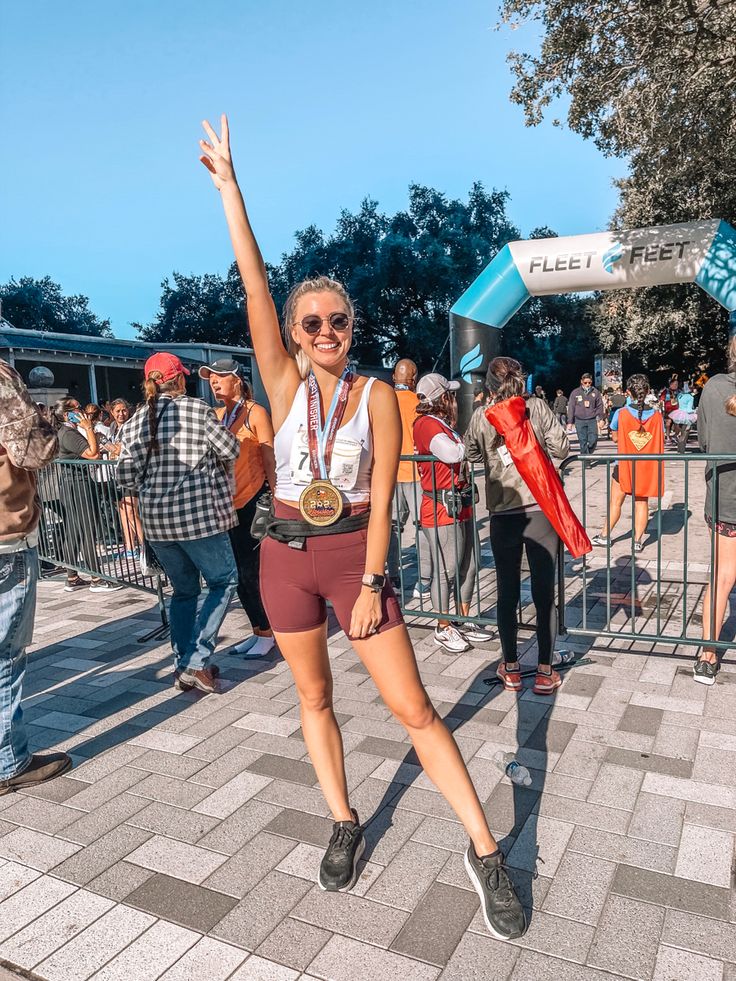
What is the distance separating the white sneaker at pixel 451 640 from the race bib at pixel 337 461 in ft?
9.56

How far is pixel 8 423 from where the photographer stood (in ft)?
9.66

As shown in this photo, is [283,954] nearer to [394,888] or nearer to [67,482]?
[394,888]

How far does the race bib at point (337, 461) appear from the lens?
218cm

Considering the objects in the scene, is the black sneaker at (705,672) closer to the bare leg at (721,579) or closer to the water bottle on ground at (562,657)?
the bare leg at (721,579)

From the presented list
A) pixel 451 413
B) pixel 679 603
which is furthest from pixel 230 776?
pixel 679 603

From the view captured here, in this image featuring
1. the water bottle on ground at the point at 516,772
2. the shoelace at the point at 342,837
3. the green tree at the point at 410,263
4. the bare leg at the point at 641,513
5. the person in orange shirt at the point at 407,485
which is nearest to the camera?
the shoelace at the point at 342,837

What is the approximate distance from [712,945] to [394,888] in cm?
98

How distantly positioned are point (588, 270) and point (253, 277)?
37.2 feet

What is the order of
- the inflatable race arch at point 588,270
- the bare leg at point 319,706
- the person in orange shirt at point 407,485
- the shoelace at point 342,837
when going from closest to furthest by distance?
1. the bare leg at point 319,706
2. the shoelace at point 342,837
3. the person in orange shirt at point 407,485
4. the inflatable race arch at point 588,270

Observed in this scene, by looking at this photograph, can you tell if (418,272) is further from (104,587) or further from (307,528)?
(307,528)

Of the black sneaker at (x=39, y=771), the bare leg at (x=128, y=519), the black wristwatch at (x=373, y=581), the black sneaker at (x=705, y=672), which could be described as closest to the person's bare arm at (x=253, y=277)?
the black wristwatch at (x=373, y=581)

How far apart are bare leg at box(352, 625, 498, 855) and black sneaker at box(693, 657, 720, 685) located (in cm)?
240

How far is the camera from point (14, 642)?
3.18 metres

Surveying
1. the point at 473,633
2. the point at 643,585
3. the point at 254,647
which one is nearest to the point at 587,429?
the point at 643,585
